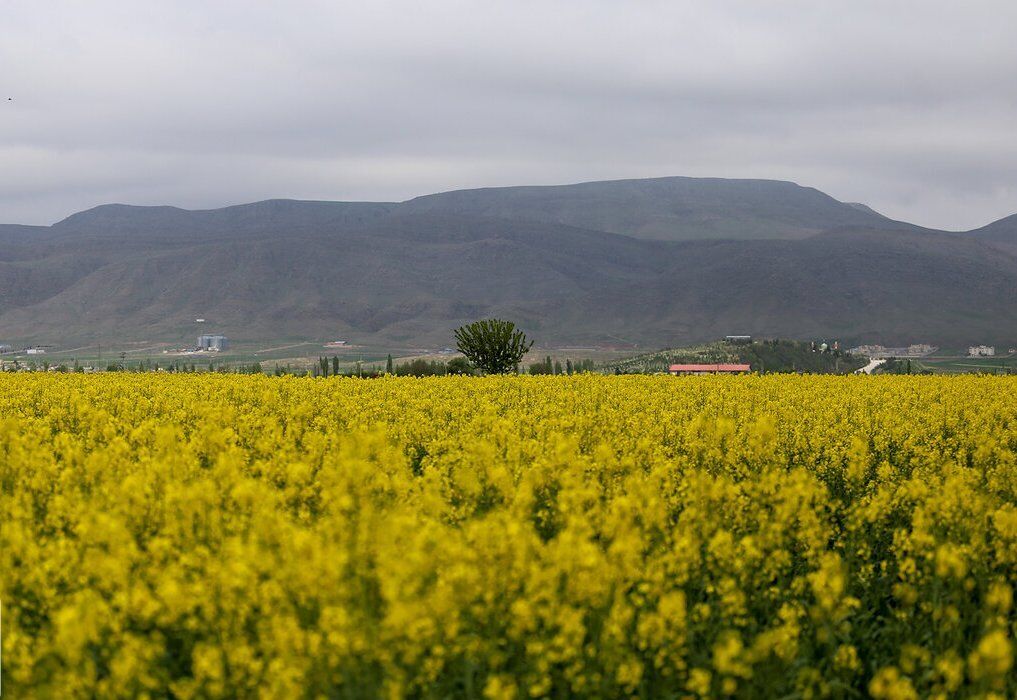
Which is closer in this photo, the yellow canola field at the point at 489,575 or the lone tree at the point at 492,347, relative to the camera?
A: the yellow canola field at the point at 489,575

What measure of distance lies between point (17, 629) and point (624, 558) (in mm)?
4458

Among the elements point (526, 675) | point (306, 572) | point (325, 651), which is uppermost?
point (306, 572)

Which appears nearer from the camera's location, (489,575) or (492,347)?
(489,575)

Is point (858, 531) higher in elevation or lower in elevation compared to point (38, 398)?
lower

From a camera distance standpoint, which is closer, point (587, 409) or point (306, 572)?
point (306, 572)

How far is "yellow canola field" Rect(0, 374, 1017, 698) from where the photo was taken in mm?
6590

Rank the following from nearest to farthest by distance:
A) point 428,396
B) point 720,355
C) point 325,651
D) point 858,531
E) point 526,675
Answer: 1. point 325,651
2. point 526,675
3. point 858,531
4. point 428,396
5. point 720,355

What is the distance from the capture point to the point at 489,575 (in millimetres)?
7316

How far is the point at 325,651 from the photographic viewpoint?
6426 millimetres

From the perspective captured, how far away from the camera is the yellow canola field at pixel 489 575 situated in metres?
6.59

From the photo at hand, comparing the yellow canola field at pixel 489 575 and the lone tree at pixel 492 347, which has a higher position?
the lone tree at pixel 492 347

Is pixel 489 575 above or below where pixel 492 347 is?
below

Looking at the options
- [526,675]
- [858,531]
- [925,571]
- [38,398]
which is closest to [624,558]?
[526,675]

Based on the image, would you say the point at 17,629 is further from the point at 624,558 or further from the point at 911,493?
the point at 911,493
